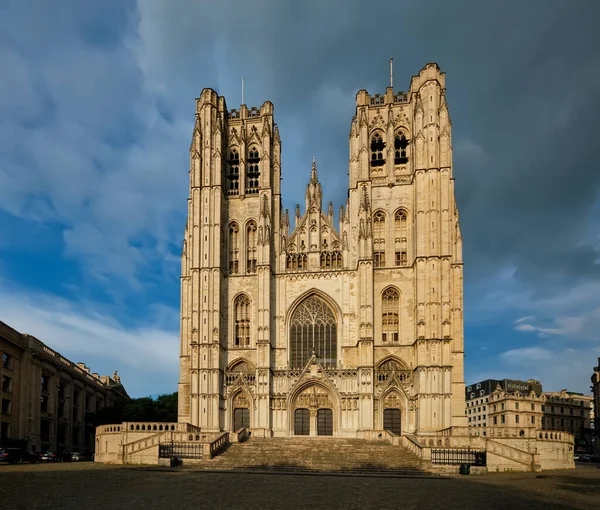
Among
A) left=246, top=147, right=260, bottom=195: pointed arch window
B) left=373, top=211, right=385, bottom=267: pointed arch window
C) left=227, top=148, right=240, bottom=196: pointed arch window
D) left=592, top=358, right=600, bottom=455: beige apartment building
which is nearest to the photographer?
left=373, top=211, right=385, bottom=267: pointed arch window

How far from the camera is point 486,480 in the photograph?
93.0ft

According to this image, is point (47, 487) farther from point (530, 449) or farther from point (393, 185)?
point (393, 185)

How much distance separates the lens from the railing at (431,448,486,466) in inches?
1324

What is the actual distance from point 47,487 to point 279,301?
Answer: 1328 inches

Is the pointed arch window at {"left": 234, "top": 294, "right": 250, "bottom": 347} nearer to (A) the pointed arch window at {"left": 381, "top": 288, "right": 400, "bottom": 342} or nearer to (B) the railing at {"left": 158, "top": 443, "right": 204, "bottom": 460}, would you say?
(A) the pointed arch window at {"left": 381, "top": 288, "right": 400, "bottom": 342}

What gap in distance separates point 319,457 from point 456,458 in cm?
836

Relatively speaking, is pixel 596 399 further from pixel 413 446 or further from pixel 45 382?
pixel 45 382

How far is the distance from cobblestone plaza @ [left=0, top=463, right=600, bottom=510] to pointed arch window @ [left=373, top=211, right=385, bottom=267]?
2682 cm

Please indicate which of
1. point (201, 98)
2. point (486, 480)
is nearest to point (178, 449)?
point (486, 480)

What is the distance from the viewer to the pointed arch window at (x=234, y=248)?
190ft

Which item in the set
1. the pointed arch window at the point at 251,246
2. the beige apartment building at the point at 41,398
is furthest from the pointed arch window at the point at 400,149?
the beige apartment building at the point at 41,398

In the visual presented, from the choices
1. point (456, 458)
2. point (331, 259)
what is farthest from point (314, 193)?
point (456, 458)

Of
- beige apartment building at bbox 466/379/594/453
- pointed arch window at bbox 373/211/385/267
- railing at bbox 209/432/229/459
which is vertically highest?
pointed arch window at bbox 373/211/385/267

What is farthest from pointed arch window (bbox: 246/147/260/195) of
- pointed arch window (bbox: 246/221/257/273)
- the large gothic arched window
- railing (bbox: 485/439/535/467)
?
railing (bbox: 485/439/535/467)
